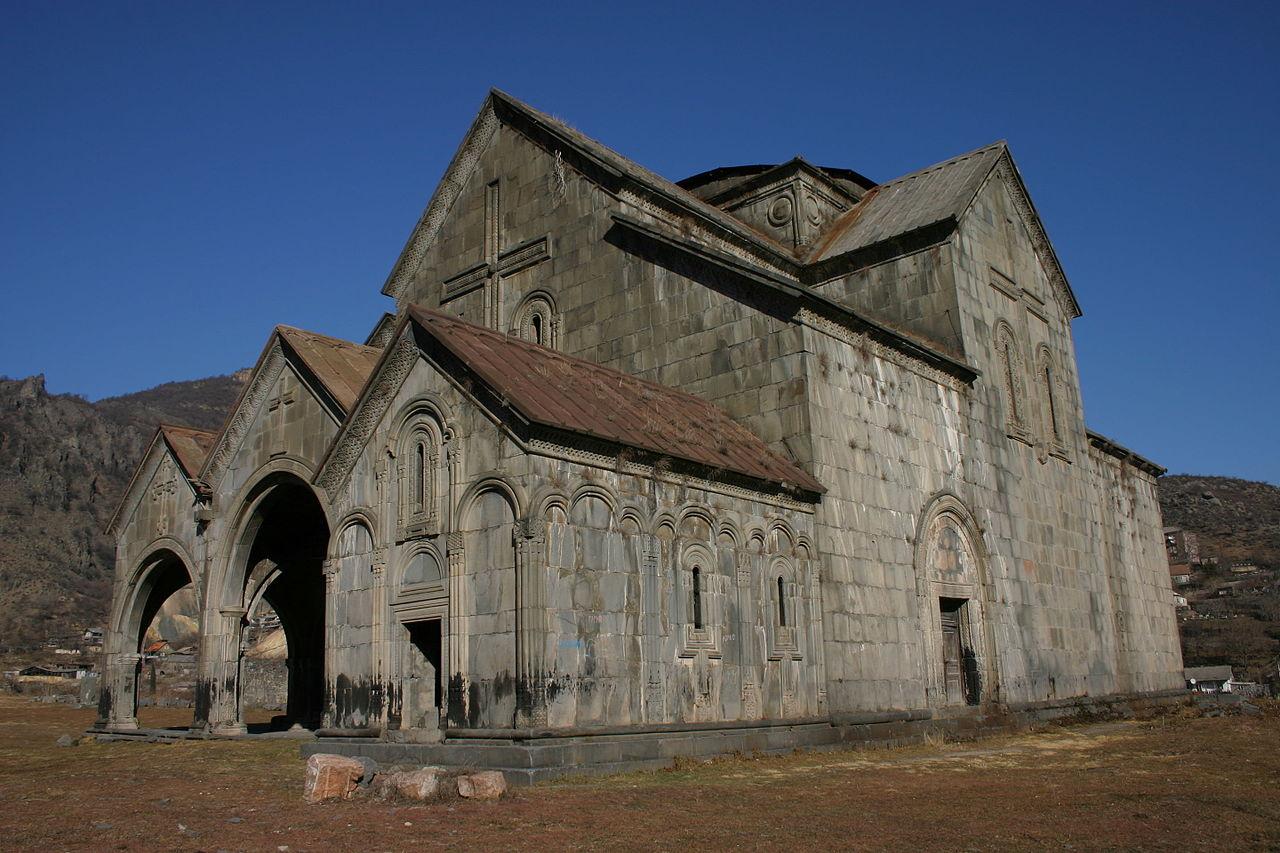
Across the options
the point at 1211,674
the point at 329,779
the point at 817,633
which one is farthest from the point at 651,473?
the point at 1211,674

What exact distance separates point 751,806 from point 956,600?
33.0ft

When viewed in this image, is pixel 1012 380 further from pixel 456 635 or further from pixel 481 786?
pixel 481 786

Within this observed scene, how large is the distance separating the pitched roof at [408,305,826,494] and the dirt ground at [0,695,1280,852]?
4.04 m

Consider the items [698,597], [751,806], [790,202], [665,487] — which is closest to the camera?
[751,806]

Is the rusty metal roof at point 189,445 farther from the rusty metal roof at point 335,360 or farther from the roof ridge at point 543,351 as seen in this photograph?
the roof ridge at point 543,351

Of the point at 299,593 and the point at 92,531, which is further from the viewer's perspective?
the point at 92,531

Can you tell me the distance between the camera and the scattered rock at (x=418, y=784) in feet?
33.2

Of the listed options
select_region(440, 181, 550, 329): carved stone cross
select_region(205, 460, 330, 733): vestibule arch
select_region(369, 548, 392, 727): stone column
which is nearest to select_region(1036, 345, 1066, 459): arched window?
select_region(440, 181, 550, 329): carved stone cross

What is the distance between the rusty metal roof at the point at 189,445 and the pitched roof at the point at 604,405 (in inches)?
315

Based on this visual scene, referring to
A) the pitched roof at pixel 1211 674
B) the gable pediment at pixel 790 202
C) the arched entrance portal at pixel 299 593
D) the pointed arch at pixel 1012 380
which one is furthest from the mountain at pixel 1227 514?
the arched entrance portal at pixel 299 593

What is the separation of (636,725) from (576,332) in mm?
8921

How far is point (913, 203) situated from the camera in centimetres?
2308

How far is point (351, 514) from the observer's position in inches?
606

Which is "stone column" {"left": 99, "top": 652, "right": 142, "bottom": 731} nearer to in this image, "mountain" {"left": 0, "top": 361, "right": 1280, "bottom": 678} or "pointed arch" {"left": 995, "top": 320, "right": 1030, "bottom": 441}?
"pointed arch" {"left": 995, "top": 320, "right": 1030, "bottom": 441}
